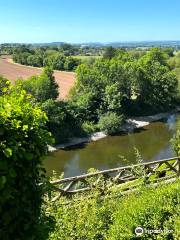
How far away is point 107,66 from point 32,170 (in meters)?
55.8

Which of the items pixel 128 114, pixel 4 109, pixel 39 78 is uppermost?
pixel 4 109

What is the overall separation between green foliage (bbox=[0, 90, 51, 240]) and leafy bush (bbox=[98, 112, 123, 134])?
4603 cm

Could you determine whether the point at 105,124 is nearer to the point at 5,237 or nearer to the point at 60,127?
the point at 60,127

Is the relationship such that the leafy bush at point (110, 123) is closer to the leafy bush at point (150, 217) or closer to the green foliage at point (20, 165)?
Result: the leafy bush at point (150, 217)

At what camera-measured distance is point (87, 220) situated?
8555mm

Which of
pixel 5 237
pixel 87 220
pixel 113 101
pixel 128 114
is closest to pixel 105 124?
pixel 113 101

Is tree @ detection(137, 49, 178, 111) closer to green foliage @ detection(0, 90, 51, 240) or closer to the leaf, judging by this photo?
green foliage @ detection(0, 90, 51, 240)

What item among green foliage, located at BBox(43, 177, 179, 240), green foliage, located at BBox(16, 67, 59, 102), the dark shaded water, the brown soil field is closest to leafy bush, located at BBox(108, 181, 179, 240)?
green foliage, located at BBox(43, 177, 179, 240)

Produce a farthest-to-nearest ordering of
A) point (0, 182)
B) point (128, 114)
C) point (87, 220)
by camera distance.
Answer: point (128, 114) → point (87, 220) → point (0, 182)

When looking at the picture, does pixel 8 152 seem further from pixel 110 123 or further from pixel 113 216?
pixel 110 123

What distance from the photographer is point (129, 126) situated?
184 ft

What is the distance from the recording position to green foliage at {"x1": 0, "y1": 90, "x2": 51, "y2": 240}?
5.20 m

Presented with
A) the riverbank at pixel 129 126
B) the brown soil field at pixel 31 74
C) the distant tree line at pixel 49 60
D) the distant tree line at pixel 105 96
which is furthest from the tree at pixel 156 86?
the distant tree line at pixel 49 60

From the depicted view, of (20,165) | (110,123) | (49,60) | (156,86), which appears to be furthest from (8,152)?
(49,60)
